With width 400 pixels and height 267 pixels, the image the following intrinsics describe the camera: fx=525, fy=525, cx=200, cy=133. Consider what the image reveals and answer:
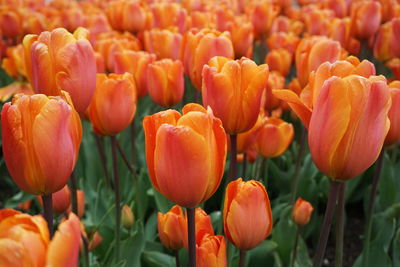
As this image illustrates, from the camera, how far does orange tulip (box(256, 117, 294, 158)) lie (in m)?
1.44

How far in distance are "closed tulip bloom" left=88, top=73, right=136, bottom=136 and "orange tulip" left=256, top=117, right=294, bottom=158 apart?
15.4 inches

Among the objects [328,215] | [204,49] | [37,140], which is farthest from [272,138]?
[37,140]

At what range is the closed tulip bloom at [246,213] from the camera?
85 cm

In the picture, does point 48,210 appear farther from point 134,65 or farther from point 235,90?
point 134,65

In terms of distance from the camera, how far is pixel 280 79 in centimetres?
182

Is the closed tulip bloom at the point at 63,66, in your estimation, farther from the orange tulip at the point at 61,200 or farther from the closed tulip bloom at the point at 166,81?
the closed tulip bloom at the point at 166,81

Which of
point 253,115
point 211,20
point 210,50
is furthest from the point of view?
point 211,20

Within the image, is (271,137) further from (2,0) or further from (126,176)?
(2,0)

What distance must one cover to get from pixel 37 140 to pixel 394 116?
73cm

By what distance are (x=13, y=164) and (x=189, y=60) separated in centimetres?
74

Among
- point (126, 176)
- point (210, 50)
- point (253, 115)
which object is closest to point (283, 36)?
point (126, 176)

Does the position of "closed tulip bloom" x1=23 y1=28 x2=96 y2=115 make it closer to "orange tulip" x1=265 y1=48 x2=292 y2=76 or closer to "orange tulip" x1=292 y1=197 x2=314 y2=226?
"orange tulip" x1=292 y1=197 x2=314 y2=226

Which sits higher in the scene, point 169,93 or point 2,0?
point 169,93

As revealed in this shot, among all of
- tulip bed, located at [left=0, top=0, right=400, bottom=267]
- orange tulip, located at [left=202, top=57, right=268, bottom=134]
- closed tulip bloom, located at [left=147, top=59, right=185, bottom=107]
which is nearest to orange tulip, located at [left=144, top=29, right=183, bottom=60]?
tulip bed, located at [left=0, top=0, right=400, bottom=267]
